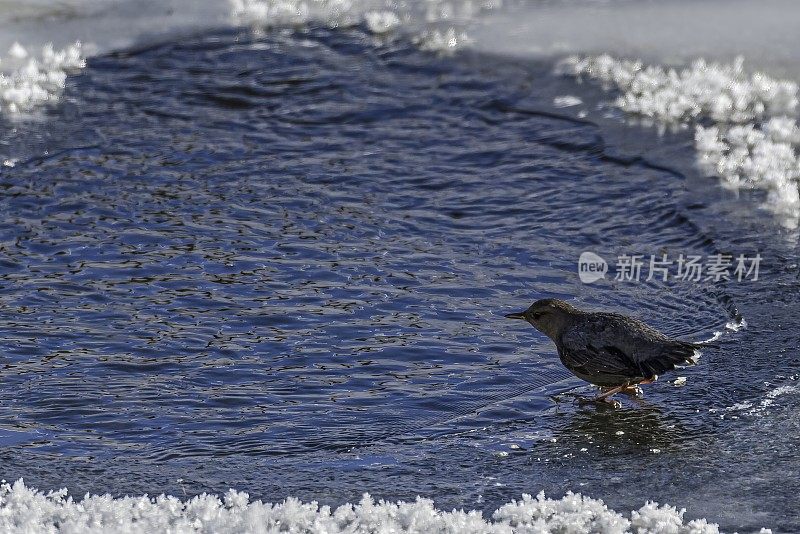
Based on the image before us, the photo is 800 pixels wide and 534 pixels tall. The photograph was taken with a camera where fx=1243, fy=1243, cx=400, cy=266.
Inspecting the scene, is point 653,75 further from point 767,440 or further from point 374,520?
point 374,520

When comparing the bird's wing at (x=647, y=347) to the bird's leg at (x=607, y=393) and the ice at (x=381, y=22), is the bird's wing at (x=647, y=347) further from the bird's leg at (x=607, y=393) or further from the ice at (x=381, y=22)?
the ice at (x=381, y=22)

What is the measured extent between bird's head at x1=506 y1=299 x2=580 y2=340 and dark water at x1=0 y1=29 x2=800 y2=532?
222mm

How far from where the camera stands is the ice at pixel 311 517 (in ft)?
15.1

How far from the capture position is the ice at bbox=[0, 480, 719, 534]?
4.61 m

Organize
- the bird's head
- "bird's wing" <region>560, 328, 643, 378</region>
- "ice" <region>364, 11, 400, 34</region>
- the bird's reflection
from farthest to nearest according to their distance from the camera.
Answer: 1. "ice" <region>364, 11, 400, 34</region>
2. the bird's head
3. "bird's wing" <region>560, 328, 643, 378</region>
4. the bird's reflection

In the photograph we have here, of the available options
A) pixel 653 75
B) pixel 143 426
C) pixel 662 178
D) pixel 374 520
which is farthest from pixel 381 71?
pixel 374 520

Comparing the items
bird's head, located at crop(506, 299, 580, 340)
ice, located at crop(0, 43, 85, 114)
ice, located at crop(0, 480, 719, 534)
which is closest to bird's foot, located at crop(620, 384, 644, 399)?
bird's head, located at crop(506, 299, 580, 340)

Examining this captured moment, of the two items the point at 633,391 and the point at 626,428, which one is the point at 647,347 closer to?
the point at 633,391

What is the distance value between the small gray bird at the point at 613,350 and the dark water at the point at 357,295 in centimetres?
18

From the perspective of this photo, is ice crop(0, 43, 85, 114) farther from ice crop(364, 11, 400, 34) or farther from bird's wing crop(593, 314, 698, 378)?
bird's wing crop(593, 314, 698, 378)

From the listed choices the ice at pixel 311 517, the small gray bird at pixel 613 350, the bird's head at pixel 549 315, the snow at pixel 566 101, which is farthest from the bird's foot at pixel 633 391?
the snow at pixel 566 101

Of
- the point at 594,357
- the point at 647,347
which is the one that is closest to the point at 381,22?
the point at 594,357

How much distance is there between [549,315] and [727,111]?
4.34 m

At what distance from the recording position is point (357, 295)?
749 cm
